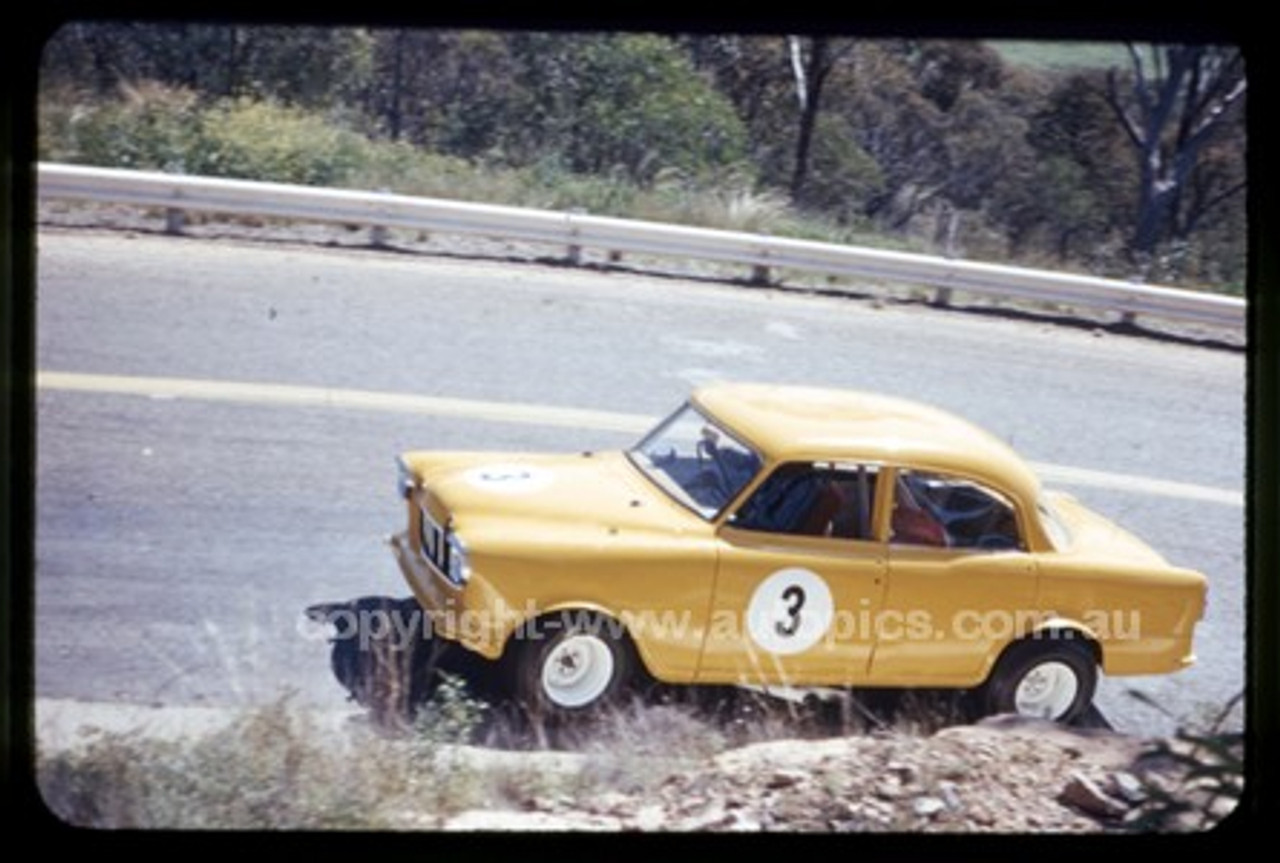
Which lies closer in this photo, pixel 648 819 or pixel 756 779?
pixel 648 819

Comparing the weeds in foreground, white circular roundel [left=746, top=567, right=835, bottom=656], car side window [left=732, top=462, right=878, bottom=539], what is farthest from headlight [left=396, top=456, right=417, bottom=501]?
the weeds in foreground

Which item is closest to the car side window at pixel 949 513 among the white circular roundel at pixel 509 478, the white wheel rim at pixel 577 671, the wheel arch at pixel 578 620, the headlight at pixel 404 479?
the wheel arch at pixel 578 620

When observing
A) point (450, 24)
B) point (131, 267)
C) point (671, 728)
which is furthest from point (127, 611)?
point (450, 24)

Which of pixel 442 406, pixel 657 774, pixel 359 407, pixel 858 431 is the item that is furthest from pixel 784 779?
pixel 359 407

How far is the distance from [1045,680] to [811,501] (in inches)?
35.8

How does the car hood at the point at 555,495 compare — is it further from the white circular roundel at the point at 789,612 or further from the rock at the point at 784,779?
the rock at the point at 784,779

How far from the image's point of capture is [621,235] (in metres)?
5.49

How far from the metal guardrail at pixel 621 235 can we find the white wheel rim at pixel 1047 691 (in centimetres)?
117

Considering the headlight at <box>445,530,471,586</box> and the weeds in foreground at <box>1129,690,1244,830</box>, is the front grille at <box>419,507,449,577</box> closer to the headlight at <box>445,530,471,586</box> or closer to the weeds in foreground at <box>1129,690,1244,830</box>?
the headlight at <box>445,530,471,586</box>

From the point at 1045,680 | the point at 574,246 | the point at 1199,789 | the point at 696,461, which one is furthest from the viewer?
the point at 574,246

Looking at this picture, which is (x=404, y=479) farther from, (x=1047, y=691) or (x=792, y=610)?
(x=1047, y=691)

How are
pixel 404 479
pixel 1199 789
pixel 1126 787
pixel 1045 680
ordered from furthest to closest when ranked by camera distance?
1. pixel 404 479
2. pixel 1045 680
3. pixel 1126 787
4. pixel 1199 789

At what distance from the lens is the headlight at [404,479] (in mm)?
5109

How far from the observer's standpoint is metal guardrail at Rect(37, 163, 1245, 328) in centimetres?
509
